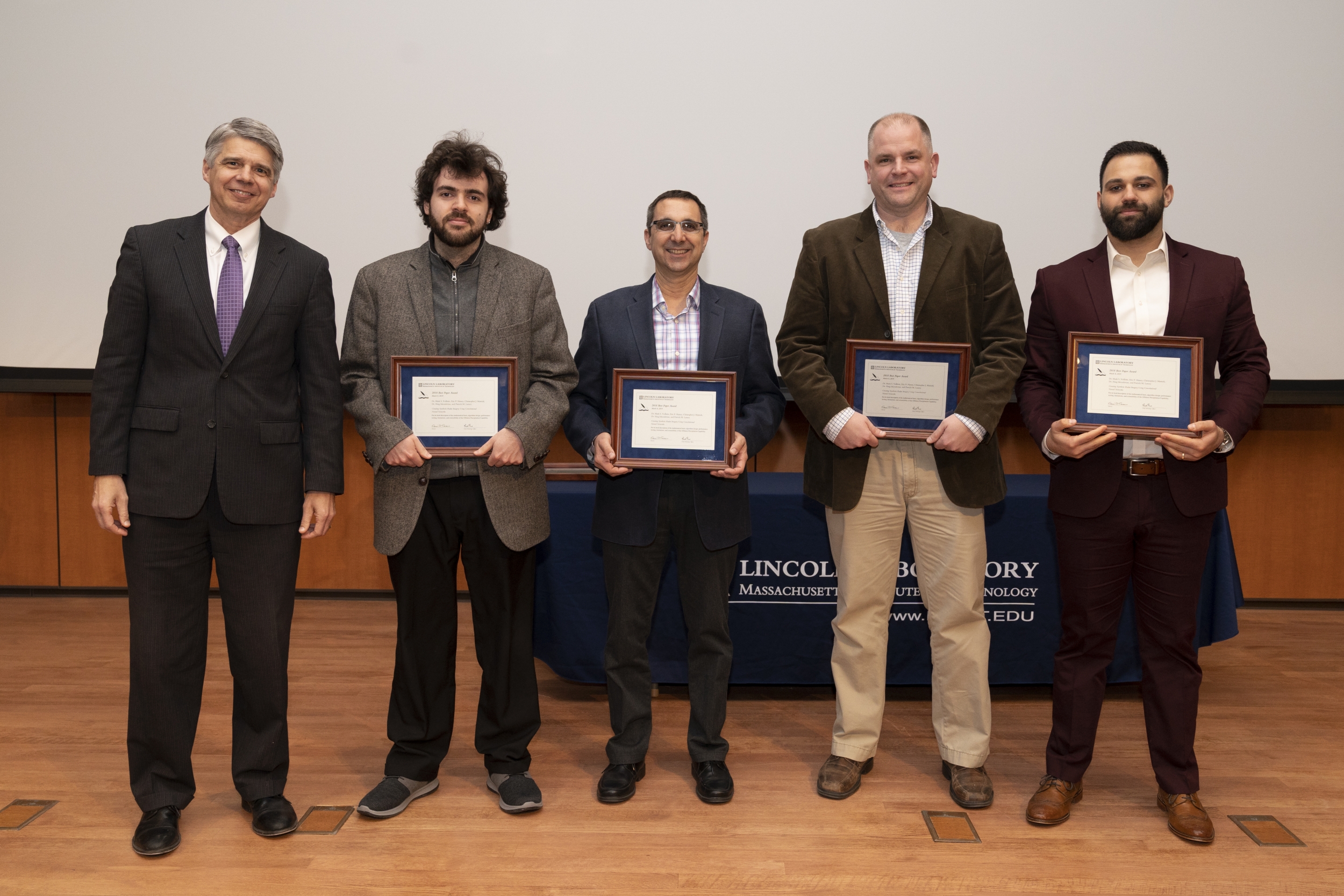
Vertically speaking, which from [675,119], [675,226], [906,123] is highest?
Answer: [675,119]

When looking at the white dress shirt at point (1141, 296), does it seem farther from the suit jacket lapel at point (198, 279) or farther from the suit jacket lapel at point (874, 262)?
the suit jacket lapel at point (198, 279)

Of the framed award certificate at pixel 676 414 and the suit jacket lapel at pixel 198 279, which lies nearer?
the suit jacket lapel at pixel 198 279

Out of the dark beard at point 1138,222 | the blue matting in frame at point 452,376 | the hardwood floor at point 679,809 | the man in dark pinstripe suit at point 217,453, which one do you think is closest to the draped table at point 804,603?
the hardwood floor at point 679,809

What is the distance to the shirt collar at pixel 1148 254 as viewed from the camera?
231cm

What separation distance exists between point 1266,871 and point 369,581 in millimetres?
4034

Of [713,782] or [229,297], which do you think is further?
[713,782]

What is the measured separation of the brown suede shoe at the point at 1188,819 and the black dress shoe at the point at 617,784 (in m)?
1.37

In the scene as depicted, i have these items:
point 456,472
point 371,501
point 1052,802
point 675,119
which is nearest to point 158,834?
point 456,472

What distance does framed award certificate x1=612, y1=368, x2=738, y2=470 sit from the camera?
235 cm

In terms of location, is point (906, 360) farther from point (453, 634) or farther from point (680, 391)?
point (453, 634)

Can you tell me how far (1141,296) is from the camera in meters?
2.31

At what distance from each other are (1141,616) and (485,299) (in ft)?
6.06

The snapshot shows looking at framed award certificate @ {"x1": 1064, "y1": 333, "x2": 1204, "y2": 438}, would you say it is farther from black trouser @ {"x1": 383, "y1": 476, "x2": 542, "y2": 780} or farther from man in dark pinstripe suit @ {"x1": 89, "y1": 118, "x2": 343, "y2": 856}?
man in dark pinstripe suit @ {"x1": 89, "y1": 118, "x2": 343, "y2": 856}

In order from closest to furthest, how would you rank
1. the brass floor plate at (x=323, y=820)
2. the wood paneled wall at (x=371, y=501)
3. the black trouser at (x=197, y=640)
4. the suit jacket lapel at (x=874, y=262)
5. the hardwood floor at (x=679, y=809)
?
the hardwood floor at (x=679, y=809), the black trouser at (x=197, y=640), the brass floor plate at (x=323, y=820), the suit jacket lapel at (x=874, y=262), the wood paneled wall at (x=371, y=501)
